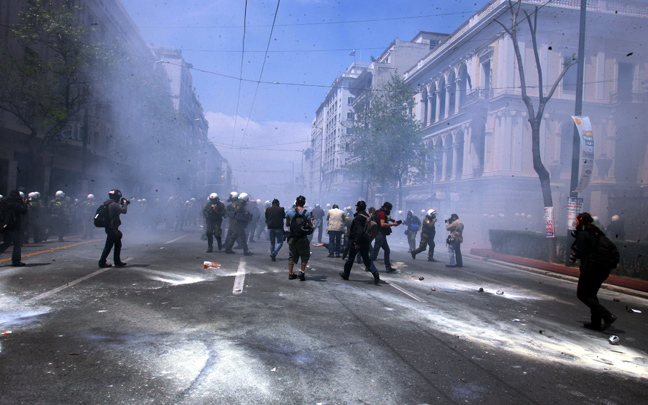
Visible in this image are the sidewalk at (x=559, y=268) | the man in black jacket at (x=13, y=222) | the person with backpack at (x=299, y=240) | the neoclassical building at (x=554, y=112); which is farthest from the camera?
the neoclassical building at (x=554, y=112)

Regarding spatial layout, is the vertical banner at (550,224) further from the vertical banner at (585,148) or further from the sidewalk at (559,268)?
the vertical banner at (585,148)

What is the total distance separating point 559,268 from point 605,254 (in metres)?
7.51

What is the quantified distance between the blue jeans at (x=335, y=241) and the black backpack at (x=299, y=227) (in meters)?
4.33

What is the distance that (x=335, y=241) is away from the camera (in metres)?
13.2

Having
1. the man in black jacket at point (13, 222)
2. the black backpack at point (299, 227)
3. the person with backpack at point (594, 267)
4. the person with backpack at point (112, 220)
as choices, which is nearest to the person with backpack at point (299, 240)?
the black backpack at point (299, 227)

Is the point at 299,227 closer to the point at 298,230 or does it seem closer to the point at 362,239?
the point at 298,230

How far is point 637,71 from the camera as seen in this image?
29.3m

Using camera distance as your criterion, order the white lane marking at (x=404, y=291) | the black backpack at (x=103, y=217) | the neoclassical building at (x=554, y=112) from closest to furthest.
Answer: the white lane marking at (x=404, y=291), the black backpack at (x=103, y=217), the neoclassical building at (x=554, y=112)

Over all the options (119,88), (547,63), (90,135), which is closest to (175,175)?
(90,135)

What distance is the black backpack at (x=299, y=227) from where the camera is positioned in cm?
843

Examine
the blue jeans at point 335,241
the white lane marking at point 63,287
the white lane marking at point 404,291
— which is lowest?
the white lane marking at point 404,291

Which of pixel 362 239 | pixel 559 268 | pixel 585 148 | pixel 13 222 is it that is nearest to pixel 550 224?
pixel 559 268

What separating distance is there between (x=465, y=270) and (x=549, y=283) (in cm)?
211

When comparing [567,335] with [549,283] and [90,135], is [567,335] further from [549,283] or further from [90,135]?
[90,135]
